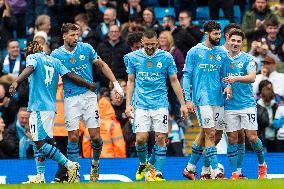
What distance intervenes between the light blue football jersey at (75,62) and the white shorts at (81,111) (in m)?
0.11

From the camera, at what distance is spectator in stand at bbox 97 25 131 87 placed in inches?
1064

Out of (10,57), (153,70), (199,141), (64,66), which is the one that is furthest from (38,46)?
(10,57)

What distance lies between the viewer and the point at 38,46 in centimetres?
2155

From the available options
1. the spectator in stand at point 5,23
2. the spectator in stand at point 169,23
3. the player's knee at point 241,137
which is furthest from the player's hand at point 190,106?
the spectator in stand at point 5,23

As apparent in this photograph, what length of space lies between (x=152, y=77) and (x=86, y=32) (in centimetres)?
636

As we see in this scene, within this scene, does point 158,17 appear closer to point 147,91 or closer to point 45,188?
point 147,91

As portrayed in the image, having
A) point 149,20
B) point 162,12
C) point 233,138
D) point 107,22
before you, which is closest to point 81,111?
point 233,138

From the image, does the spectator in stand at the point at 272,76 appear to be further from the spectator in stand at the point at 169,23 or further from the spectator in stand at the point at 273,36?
the spectator in stand at the point at 169,23

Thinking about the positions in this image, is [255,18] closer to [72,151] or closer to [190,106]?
[190,106]

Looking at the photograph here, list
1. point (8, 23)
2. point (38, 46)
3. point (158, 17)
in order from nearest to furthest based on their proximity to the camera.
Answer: point (38, 46)
point (8, 23)
point (158, 17)

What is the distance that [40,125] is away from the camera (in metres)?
21.2

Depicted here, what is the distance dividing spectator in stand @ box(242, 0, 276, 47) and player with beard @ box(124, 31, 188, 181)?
23.2 ft

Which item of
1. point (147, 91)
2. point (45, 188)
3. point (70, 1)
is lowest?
point (45, 188)

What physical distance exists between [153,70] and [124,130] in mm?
3627
